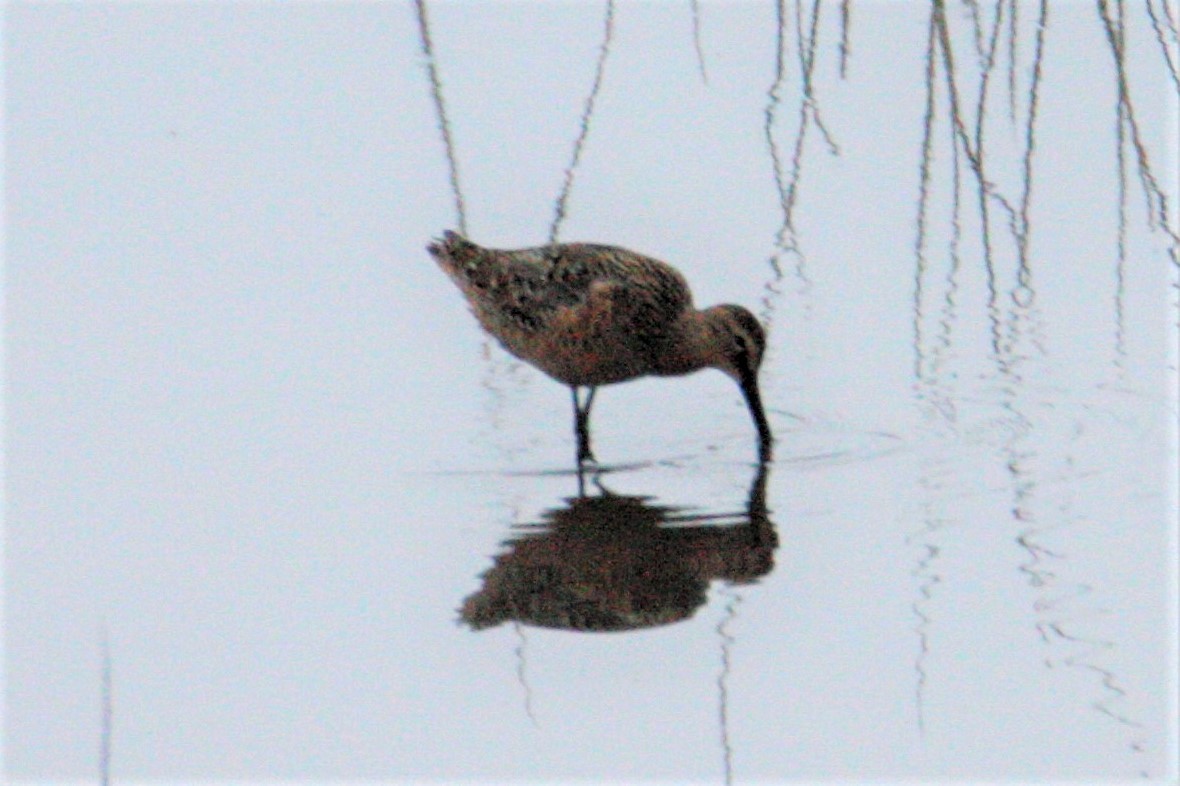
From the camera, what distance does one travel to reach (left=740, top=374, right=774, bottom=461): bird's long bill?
Answer: 627cm

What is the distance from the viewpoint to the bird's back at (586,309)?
6582 mm

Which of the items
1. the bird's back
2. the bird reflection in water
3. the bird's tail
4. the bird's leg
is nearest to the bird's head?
the bird's back

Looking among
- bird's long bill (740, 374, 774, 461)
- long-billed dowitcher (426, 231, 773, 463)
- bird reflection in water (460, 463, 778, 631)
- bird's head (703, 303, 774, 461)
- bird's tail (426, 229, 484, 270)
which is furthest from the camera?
bird's tail (426, 229, 484, 270)

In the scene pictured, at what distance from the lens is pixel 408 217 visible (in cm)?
829

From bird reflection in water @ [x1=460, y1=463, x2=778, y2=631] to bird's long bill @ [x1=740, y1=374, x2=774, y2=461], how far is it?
0.30 m

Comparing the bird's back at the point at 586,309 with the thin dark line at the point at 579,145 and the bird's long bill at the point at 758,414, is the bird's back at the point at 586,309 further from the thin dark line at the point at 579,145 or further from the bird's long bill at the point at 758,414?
the thin dark line at the point at 579,145

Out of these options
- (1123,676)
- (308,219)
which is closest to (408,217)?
(308,219)

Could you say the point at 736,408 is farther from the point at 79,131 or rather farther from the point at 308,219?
the point at 79,131

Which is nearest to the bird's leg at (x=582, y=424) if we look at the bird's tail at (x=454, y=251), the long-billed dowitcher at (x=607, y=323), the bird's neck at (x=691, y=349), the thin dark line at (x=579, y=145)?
the long-billed dowitcher at (x=607, y=323)

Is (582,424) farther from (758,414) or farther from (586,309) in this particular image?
(758,414)

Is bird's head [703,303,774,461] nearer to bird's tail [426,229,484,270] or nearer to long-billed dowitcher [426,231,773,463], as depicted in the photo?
long-billed dowitcher [426,231,773,463]

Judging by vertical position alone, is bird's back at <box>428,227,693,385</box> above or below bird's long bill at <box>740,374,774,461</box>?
above

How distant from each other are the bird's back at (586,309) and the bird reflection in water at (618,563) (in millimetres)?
737

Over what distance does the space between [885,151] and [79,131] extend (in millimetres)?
3018
